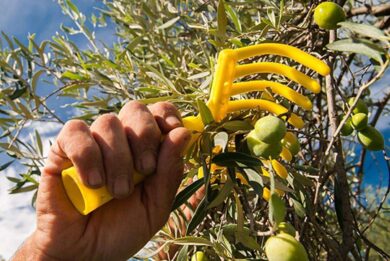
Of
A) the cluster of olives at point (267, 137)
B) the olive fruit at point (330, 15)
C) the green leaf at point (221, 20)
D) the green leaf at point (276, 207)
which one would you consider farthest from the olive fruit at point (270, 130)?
the green leaf at point (221, 20)

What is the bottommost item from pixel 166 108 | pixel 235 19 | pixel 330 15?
pixel 166 108

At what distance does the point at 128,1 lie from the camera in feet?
9.88

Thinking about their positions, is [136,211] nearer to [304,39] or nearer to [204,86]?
[204,86]

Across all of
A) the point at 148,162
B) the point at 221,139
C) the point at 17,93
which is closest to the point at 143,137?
the point at 148,162

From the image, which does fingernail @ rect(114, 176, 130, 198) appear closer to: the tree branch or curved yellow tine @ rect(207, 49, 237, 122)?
curved yellow tine @ rect(207, 49, 237, 122)

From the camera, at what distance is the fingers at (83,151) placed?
876 mm

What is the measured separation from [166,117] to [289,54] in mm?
254

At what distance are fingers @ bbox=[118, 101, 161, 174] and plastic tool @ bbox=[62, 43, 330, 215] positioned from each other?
49 mm

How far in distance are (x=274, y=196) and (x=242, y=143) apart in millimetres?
199

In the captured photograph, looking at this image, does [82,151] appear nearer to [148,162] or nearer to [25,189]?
[148,162]

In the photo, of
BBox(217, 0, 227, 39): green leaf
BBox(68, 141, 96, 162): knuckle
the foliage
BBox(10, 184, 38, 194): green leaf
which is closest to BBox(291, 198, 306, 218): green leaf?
the foliage

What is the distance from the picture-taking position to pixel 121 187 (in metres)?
0.89

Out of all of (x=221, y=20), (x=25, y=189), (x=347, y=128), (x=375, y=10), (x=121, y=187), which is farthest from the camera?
(x=25, y=189)

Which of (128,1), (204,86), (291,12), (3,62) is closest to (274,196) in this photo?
(204,86)
